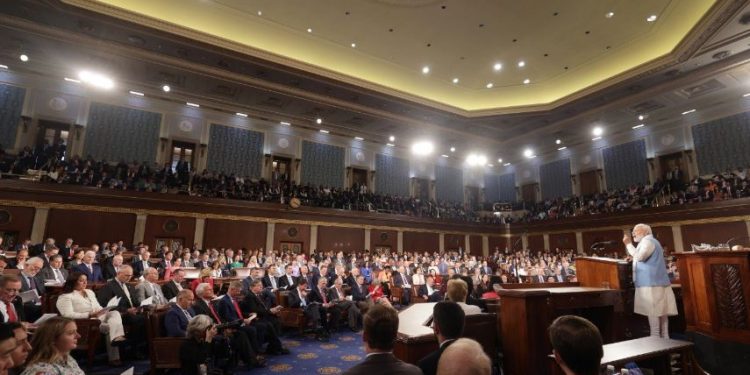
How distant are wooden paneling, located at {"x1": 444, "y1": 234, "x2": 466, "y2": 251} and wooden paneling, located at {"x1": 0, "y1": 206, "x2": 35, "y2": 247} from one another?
1459 cm

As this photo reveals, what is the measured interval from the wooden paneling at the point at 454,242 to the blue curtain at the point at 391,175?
3004 millimetres

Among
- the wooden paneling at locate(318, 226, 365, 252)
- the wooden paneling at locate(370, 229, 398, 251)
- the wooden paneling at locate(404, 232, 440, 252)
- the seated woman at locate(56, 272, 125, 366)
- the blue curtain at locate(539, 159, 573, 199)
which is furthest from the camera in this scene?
the blue curtain at locate(539, 159, 573, 199)

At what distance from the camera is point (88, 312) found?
4441mm

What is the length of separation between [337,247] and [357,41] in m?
7.55

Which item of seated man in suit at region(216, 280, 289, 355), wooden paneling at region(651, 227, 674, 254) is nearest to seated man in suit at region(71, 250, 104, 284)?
seated man in suit at region(216, 280, 289, 355)

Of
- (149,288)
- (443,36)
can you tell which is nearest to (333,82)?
(443,36)

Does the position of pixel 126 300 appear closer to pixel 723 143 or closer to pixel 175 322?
pixel 175 322

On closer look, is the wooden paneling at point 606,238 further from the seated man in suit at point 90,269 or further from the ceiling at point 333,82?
the seated man in suit at point 90,269

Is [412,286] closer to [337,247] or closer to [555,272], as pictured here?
[555,272]

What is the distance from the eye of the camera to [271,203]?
43.8ft

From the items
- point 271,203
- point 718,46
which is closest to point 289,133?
point 271,203

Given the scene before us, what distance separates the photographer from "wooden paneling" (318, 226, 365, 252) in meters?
14.4

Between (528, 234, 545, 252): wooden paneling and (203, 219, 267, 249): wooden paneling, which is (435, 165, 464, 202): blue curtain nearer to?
(528, 234, 545, 252): wooden paneling

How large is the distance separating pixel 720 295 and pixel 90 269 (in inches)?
365
